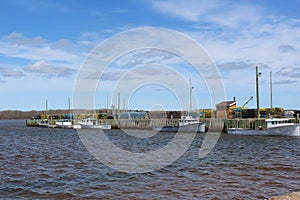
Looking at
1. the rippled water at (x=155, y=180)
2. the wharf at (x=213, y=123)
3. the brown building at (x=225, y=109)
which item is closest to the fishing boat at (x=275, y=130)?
the wharf at (x=213, y=123)

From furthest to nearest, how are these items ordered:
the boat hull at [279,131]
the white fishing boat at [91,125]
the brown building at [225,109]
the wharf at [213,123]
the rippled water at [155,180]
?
1. the white fishing boat at [91,125]
2. the brown building at [225,109]
3. the wharf at [213,123]
4. the boat hull at [279,131]
5. the rippled water at [155,180]

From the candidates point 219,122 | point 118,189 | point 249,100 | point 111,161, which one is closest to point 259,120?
point 219,122

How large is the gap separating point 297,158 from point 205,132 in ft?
120

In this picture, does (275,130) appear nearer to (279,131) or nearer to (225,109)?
(279,131)

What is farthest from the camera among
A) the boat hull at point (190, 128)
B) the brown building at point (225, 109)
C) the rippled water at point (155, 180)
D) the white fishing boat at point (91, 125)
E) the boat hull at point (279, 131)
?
the white fishing boat at point (91, 125)

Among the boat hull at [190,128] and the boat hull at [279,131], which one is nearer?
the boat hull at [279,131]

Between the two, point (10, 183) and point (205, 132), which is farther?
point (205, 132)

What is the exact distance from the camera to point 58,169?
72.7ft

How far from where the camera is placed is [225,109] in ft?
261

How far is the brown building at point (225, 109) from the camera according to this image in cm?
7850

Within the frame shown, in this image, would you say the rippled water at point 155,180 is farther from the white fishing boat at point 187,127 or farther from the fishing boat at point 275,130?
the white fishing boat at point 187,127

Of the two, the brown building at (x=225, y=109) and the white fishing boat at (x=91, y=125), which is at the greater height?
the brown building at (x=225, y=109)

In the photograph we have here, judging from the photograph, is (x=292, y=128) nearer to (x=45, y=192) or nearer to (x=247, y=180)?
(x=247, y=180)

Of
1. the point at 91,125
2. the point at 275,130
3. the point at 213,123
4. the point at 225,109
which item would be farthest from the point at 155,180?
the point at 91,125
